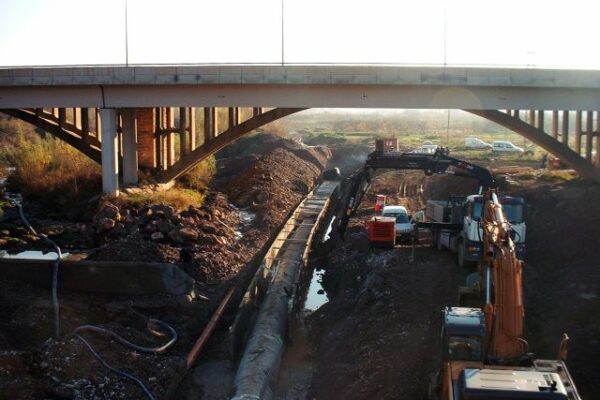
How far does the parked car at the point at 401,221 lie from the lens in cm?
2836

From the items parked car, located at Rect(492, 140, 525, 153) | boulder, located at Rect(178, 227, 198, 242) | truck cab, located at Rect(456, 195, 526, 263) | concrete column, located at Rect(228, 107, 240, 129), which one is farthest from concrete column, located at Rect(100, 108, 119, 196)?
parked car, located at Rect(492, 140, 525, 153)

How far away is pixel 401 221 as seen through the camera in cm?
2867

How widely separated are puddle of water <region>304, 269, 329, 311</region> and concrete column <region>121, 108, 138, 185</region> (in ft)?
42.2

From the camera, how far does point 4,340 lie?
661 inches

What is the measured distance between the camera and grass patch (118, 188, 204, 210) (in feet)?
111

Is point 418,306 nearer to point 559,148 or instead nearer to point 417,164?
point 417,164

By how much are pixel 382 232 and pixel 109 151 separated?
14764 millimetres

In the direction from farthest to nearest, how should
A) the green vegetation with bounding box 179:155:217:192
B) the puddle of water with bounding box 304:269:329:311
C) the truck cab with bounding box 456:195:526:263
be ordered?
the green vegetation with bounding box 179:155:217:192
the puddle of water with bounding box 304:269:329:311
the truck cab with bounding box 456:195:526:263

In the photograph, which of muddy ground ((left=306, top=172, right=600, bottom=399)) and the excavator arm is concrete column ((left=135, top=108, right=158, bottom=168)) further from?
the excavator arm

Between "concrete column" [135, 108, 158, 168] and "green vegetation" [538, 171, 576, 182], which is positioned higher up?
"concrete column" [135, 108, 158, 168]

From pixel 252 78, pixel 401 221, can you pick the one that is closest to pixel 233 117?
pixel 252 78

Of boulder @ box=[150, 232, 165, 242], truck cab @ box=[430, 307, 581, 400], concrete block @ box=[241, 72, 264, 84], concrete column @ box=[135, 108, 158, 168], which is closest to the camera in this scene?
truck cab @ box=[430, 307, 581, 400]

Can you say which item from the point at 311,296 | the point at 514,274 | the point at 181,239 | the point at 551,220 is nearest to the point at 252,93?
the point at 181,239

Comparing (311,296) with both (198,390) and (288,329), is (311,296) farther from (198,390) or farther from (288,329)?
(198,390)
